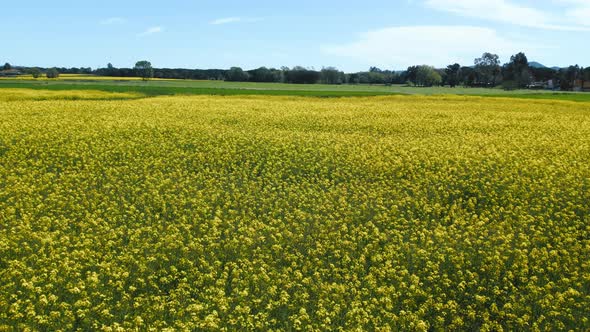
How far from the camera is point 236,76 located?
140 metres

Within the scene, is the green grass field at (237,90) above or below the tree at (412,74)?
below

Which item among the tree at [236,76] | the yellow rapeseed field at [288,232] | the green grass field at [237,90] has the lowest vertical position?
the yellow rapeseed field at [288,232]

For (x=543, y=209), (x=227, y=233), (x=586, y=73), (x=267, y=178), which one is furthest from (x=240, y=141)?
(x=586, y=73)

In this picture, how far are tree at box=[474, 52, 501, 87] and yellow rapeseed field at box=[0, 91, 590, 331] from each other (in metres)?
145

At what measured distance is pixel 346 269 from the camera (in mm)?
10766

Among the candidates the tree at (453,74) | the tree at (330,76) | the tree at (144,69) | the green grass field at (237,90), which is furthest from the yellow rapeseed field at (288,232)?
the tree at (453,74)

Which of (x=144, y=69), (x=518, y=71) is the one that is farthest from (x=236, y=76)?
(x=518, y=71)

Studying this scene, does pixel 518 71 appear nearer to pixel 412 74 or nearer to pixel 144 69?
pixel 412 74

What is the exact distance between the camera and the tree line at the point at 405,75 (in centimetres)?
14188

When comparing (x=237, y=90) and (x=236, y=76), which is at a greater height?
(x=236, y=76)

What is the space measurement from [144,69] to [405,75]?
271 feet

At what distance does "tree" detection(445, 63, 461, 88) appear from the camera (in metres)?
154

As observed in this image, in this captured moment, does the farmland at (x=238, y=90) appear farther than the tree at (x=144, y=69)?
No

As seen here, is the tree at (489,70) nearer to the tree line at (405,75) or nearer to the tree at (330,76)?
the tree line at (405,75)
